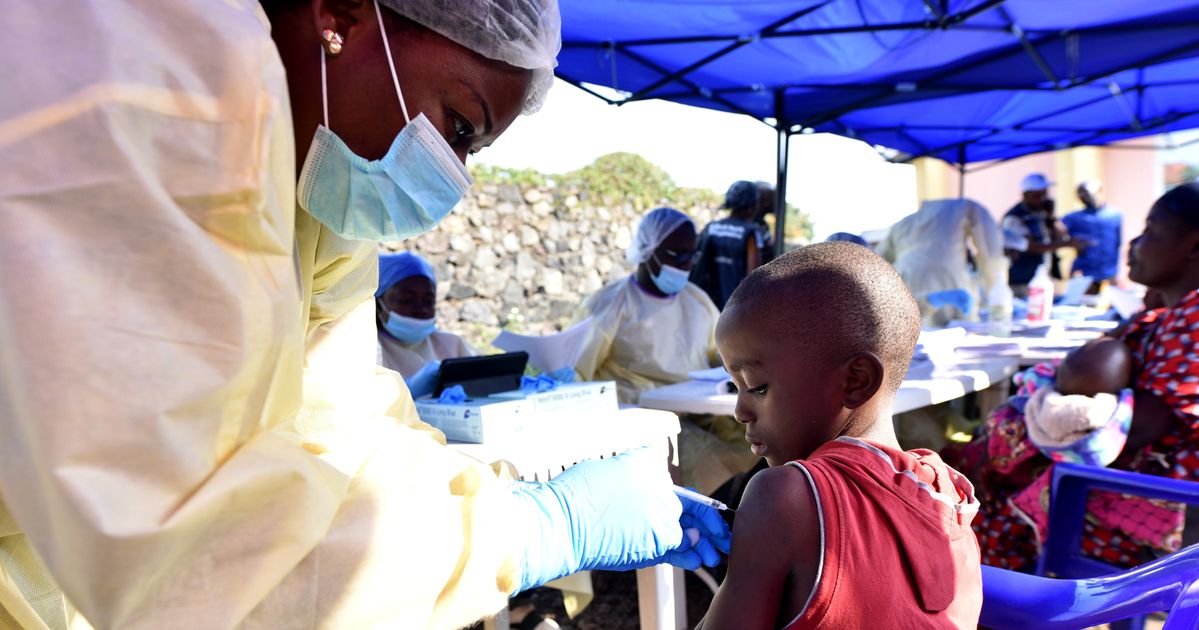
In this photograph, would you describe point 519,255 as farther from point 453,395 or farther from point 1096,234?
point 453,395

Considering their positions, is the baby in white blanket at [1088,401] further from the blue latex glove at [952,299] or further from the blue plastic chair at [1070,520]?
the blue latex glove at [952,299]

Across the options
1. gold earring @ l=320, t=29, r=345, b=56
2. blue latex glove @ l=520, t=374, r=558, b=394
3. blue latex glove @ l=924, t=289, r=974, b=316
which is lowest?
blue latex glove @ l=924, t=289, r=974, b=316

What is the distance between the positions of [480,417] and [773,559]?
4.04 feet

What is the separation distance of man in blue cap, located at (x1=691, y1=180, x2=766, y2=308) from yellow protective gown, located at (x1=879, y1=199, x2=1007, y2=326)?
1.23m

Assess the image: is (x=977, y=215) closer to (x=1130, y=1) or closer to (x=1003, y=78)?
(x=1003, y=78)

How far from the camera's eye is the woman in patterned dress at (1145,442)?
2.26 metres

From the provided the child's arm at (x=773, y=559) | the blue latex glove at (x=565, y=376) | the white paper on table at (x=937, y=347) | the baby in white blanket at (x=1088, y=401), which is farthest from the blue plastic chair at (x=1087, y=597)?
the white paper on table at (x=937, y=347)

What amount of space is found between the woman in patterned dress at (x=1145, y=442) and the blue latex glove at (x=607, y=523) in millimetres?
1614

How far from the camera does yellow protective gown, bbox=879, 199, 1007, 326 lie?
613 centimetres

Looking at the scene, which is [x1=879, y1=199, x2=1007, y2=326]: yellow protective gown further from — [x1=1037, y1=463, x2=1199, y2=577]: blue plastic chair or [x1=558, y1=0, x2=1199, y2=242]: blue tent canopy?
[x1=1037, y1=463, x2=1199, y2=577]: blue plastic chair

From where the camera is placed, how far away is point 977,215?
20.6 ft

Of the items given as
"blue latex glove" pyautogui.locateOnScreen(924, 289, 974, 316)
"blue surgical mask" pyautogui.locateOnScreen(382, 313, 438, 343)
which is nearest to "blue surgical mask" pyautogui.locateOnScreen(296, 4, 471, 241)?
"blue surgical mask" pyautogui.locateOnScreen(382, 313, 438, 343)

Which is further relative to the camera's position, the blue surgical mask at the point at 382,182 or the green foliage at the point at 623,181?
the green foliage at the point at 623,181

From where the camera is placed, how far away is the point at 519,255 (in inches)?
424
